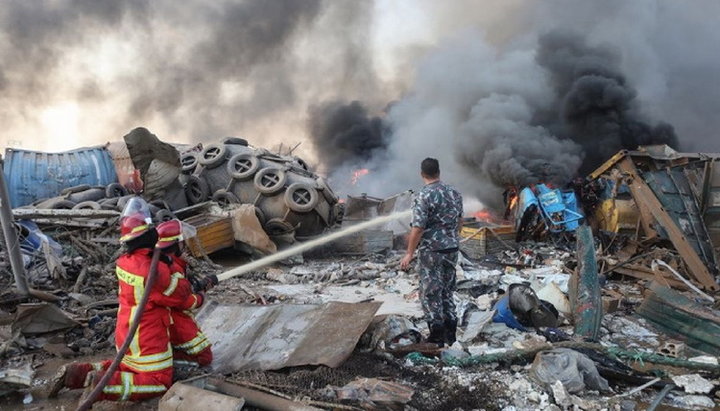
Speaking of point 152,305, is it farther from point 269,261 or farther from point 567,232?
point 567,232

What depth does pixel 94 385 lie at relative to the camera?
3035 millimetres

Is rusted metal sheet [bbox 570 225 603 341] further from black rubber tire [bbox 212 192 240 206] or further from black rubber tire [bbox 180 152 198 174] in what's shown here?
black rubber tire [bbox 180 152 198 174]

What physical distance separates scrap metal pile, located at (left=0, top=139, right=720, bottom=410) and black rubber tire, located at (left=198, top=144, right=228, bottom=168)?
42 millimetres

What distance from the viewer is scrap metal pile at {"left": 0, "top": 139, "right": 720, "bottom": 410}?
131 inches

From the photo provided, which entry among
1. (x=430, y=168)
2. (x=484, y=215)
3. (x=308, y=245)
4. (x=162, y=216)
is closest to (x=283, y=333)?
(x=430, y=168)

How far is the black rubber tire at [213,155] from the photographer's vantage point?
1050cm

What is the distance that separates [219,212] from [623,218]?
734 centimetres

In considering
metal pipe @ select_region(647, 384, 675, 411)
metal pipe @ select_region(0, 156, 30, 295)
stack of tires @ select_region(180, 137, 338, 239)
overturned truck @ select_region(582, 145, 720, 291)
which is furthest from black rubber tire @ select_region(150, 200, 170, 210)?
metal pipe @ select_region(647, 384, 675, 411)

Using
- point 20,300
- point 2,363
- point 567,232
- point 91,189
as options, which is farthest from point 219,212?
point 567,232

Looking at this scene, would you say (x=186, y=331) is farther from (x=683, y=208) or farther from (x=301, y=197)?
(x=683, y=208)

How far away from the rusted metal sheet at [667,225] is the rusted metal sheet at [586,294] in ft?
7.26

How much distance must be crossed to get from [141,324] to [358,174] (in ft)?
57.5

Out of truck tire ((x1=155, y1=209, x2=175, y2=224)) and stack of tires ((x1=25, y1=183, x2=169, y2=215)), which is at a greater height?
stack of tires ((x1=25, y1=183, x2=169, y2=215))

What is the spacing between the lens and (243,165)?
10.4m
